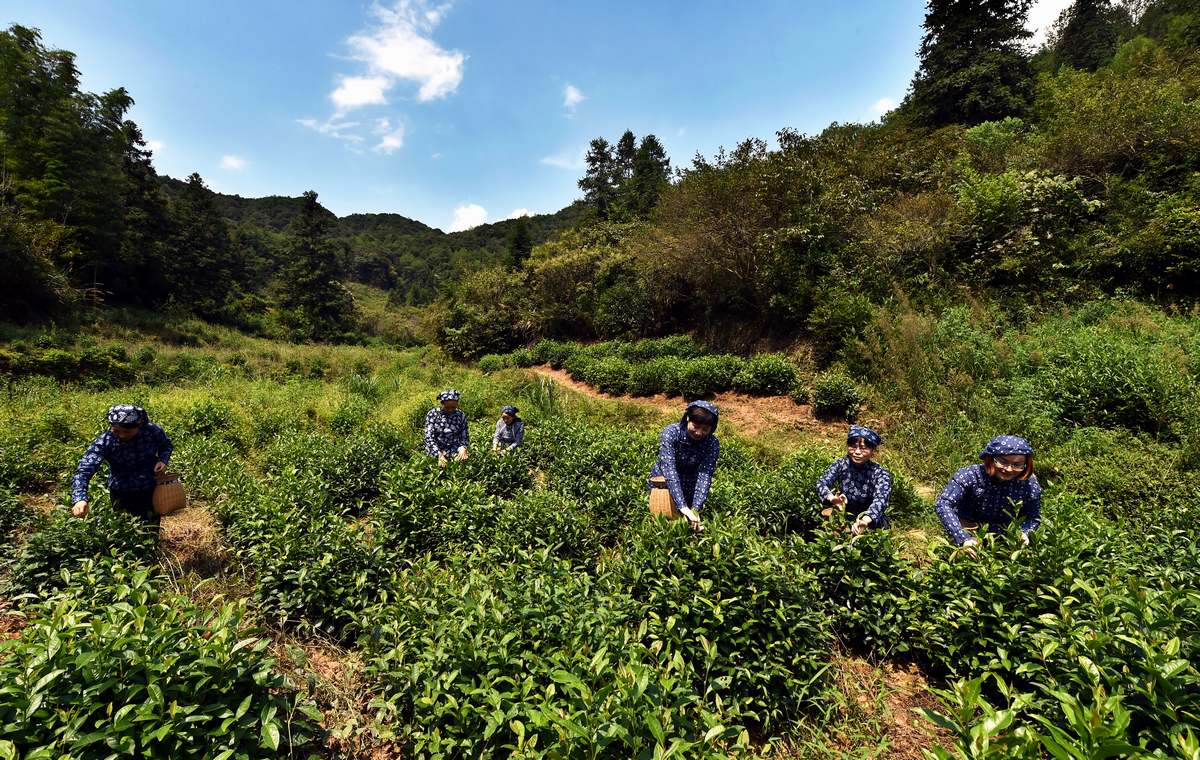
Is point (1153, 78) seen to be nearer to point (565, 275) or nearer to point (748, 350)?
point (748, 350)

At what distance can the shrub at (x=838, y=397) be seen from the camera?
28.8 feet

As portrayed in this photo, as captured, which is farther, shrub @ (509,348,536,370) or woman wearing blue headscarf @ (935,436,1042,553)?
shrub @ (509,348,536,370)

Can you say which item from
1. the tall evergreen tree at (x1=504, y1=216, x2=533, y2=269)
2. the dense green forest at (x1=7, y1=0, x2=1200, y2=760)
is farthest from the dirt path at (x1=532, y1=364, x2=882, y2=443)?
the tall evergreen tree at (x1=504, y1=216, x2=533, y2=269)

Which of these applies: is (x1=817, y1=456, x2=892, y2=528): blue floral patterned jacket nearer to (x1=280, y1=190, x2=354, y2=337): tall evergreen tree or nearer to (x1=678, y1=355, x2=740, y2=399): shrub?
(x1=678, y1=355, x2=740, y2=399): shrub

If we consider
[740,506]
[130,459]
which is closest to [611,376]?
[740,506]

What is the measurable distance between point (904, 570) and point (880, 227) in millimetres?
10161

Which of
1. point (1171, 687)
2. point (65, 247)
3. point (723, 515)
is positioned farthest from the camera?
point (65, 247)

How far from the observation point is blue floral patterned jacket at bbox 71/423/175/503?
12.1 feet

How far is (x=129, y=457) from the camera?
3834 mm

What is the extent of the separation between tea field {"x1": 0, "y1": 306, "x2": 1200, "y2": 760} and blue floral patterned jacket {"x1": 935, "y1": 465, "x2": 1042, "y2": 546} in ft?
1.00

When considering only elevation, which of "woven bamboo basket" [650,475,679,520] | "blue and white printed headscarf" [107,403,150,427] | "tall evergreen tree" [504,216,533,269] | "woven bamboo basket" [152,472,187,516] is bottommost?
"woven bamboo basket" [650,475,679,520]

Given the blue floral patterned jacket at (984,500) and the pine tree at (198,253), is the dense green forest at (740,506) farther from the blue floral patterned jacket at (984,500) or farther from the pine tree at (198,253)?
the pine tree at (198,253)

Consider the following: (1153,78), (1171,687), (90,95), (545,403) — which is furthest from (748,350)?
(90,95)

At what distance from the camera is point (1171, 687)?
59.1 inches
